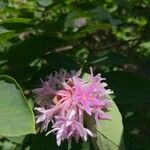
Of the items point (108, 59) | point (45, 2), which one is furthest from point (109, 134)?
point (45, 2)

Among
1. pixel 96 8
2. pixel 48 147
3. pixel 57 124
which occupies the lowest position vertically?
pixel 48 147

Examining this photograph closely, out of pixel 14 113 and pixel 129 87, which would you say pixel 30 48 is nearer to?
pixel 129 87

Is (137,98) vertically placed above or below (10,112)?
below

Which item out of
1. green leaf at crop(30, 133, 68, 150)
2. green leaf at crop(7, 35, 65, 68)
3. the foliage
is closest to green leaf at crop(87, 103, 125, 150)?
the foliage

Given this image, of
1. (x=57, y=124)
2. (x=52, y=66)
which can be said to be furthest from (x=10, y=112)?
(x=52, y=66)

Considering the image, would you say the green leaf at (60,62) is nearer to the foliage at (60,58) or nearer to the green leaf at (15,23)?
the foliage at (60,58)

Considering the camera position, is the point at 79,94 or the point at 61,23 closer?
the point at 79,94

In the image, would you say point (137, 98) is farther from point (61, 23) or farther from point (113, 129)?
point (61, 23)
